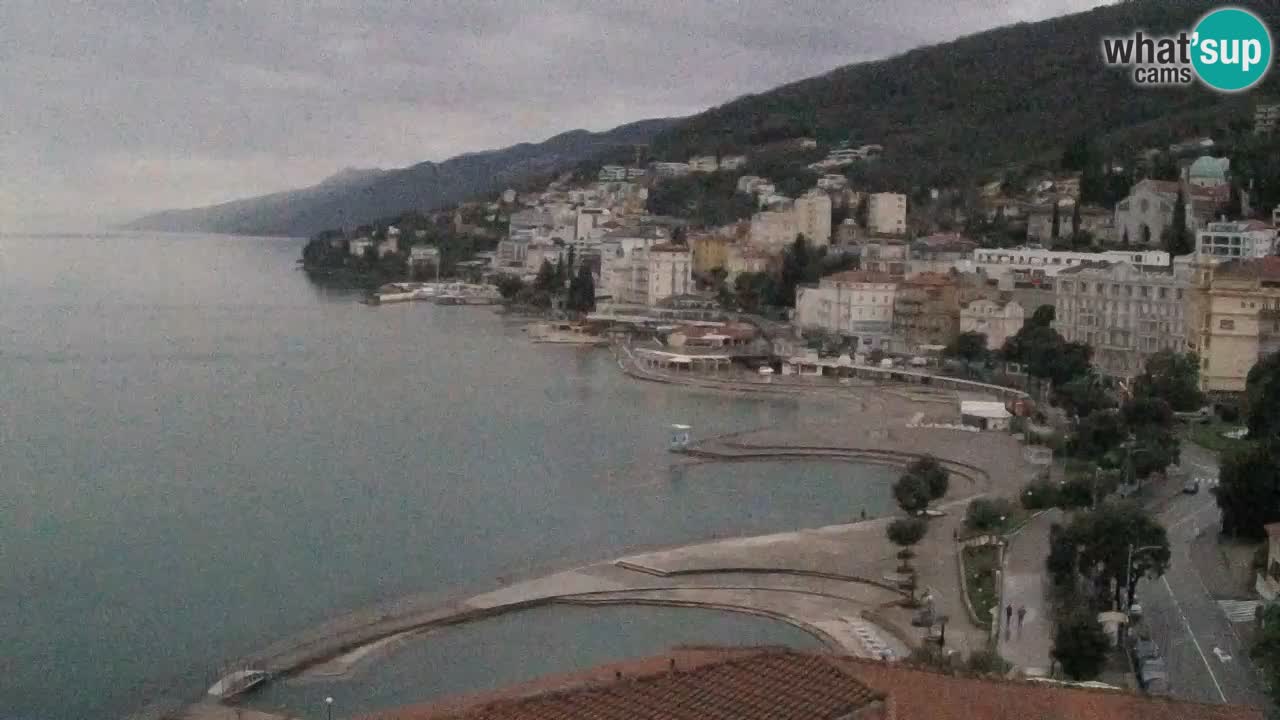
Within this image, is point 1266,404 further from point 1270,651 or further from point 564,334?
point 564,334

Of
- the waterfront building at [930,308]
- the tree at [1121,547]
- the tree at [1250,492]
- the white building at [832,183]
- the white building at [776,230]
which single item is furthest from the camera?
the white building at [832,183]

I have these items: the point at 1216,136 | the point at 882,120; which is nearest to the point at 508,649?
the point at 1216,136

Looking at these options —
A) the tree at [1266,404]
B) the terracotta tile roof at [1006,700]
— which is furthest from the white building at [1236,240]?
the terracotta tile roof at [1006,700]

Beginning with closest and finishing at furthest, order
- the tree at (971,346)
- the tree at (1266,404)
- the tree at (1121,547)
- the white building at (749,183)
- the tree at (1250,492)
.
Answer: the tree at (1121,547)
the tree at (1250,492)
the tree at (1266,404)
the tree at (971,346)
the white building at (749,183)

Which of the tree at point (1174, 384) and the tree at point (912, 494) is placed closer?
the tree at point (912, 494)

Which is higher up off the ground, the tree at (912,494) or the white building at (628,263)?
the white building at (628,263)

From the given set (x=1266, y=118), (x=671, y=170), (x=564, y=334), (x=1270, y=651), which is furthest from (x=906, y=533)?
(x=671, y=170)

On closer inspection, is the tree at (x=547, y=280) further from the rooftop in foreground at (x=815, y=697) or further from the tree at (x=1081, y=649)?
the rooftop in foreground at (x=815, y=697)

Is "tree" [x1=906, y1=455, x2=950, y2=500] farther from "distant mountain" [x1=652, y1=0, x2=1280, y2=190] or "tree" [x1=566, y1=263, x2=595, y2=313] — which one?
"distant mountain" [x1=652, y1=0, x2=1280, y2=190]
